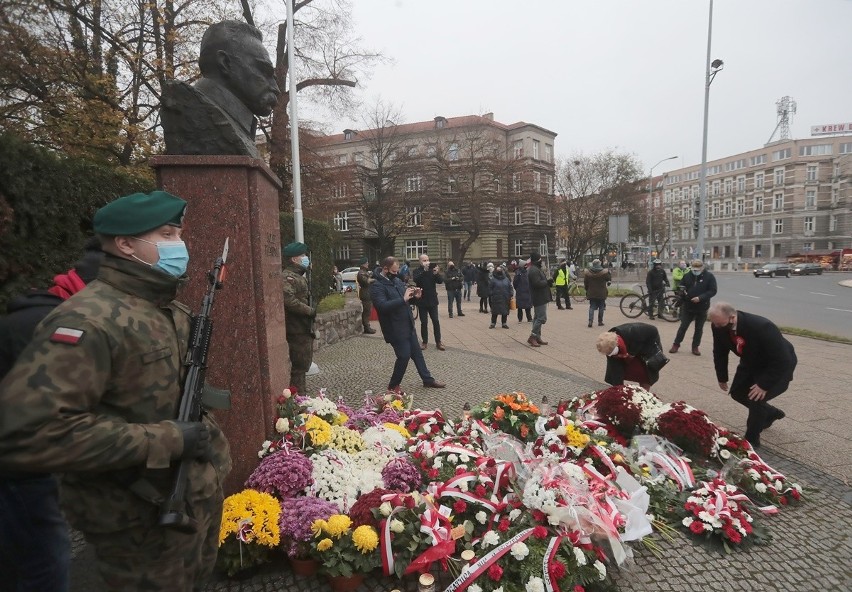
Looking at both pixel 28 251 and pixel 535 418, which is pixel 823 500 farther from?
pixel 28 251

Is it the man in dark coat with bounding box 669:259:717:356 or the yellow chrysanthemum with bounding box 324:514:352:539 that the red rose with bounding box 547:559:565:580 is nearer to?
the yellow chrysanthemum with bounding box 324:514:352:539

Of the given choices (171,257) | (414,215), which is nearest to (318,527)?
(171,257)

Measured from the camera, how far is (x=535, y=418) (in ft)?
14.3

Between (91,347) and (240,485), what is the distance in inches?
80.9

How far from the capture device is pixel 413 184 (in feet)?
125

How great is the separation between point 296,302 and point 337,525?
302 centimetres

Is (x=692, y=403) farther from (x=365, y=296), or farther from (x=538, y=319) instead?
(x=365, y=296)

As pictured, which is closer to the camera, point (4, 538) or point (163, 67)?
point (4, 538)

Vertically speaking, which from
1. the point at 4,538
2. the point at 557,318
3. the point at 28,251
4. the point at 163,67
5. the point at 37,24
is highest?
the point at 37,24

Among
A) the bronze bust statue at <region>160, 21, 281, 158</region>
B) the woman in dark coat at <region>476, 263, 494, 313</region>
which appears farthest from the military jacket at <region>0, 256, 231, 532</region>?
the woman in dark coat at <region>476, 263, 494, 313</region>

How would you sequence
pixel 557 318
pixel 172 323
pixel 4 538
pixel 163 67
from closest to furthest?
pixel 172 323, pixel 4 538, pixel 163 67, pixel 557 318

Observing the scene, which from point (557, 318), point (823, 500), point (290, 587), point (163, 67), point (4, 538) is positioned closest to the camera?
point (4, 538)

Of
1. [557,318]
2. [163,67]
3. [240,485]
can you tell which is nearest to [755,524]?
[240,485]

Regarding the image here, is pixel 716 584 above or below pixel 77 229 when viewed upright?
below
